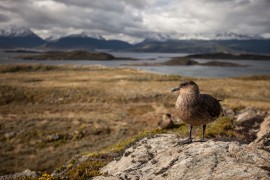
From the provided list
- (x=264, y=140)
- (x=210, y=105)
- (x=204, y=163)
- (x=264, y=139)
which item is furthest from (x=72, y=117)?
(x=204, y=163)

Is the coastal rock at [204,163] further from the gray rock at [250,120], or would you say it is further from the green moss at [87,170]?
the gray rock at [250,120]

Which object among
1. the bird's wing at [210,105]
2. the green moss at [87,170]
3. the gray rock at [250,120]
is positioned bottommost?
the green moss at [87,170]

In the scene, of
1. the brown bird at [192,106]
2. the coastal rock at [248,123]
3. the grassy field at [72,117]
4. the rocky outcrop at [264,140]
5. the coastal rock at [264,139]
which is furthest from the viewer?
the grassy field at [72,117]

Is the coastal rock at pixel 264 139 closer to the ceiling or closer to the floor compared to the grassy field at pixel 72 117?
closer to the ceiling

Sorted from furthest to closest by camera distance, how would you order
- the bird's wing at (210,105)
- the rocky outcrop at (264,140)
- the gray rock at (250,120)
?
the gray rock at (250,120), the rocky outcrop at (264,140), the bird's wing at (210,105)

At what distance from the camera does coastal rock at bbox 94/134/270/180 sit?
758 cm

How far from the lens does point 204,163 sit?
8.46m

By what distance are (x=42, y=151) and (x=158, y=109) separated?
2839 cm

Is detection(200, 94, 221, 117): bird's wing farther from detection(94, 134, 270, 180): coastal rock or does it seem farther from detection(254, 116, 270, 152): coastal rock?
detection(254, 116, 270, 152): coastal rock

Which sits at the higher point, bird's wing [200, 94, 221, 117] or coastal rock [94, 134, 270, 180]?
bird's wing [200, 94, 221, 117]

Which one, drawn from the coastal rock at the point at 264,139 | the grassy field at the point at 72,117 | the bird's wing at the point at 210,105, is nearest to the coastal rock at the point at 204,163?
the bird's wing at the point at 210,105

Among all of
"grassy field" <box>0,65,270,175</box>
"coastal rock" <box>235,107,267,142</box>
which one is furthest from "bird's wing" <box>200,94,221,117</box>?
"coastal rock" <box>235,107,267,142</box>

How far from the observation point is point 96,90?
2844 inches

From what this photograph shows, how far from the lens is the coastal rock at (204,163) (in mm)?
7579
